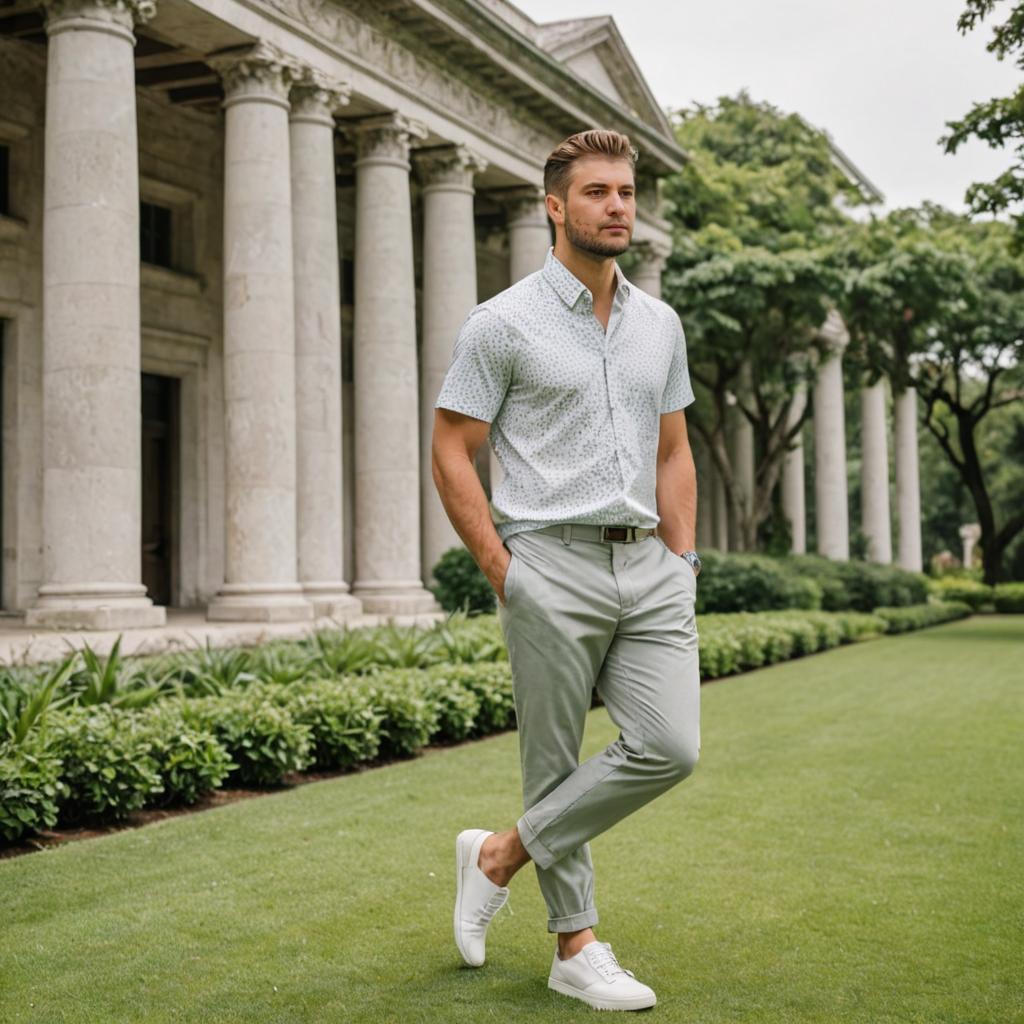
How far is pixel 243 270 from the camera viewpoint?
60.2 ft

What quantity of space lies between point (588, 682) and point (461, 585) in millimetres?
17682

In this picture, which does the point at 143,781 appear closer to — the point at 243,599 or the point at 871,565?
the point at 243,599

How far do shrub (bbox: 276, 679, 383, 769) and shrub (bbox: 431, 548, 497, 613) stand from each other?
35.0 ft

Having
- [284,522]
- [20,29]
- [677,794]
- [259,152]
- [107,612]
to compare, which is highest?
[20,29]

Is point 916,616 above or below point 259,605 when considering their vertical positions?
below

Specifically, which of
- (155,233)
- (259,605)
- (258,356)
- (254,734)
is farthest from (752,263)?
(254,734)

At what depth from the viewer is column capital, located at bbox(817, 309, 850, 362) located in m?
37.8

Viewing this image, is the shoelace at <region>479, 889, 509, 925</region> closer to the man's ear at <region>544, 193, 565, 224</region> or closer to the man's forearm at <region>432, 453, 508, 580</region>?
the man's forearm at <region>432, 453, 508, 580</region>

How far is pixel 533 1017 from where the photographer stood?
14.7ft

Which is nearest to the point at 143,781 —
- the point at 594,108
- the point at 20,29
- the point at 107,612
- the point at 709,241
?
the point at 107,612

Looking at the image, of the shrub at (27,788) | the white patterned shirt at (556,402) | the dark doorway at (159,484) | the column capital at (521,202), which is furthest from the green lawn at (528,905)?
the column capital at (521,202)

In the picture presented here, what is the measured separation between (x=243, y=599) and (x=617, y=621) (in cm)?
1403

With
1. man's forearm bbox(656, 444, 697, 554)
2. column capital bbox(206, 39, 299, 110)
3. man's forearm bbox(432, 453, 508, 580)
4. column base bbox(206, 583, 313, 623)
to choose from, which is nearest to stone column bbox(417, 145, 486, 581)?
column capital bbox(206, 39, 299, 110)

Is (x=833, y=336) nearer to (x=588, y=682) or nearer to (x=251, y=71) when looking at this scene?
(x=251, y=71)
